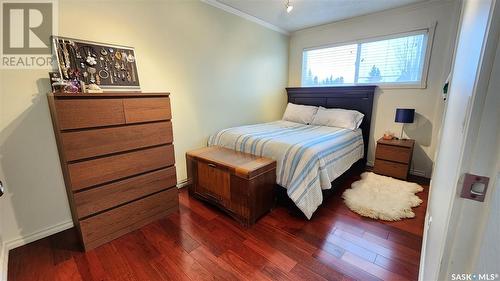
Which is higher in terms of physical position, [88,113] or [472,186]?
[88,113]

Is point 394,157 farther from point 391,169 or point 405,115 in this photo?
point 405,115

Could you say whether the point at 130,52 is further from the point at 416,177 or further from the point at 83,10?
the point at 416,177

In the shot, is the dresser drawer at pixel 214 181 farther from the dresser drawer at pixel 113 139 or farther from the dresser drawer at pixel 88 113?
the dresser drawer at pixel 88 113

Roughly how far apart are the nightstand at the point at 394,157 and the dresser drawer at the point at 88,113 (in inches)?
123

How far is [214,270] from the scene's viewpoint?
145cm

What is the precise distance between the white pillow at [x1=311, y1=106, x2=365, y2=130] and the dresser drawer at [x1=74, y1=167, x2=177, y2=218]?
7.78 ft

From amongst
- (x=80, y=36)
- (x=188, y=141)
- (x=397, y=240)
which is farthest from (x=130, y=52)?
(x=397, y=240)

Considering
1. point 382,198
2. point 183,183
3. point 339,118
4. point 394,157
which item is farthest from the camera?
point 339,118

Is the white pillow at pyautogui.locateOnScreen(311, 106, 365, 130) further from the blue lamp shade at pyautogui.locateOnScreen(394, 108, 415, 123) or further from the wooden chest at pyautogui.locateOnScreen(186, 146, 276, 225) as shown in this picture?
the wooden chest at pyautogui.locateOnScreen(186, 146, 276, 225)

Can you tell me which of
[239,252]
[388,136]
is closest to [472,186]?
[239,252]

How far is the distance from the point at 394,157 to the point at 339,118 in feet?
2.92

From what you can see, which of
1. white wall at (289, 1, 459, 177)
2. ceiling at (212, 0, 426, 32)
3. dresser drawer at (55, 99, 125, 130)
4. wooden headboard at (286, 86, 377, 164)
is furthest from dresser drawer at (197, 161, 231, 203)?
white wall at (289, 1, 459, 177)

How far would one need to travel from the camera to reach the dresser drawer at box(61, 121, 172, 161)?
Result: 1.46 m

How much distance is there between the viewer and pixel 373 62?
3.20 m
